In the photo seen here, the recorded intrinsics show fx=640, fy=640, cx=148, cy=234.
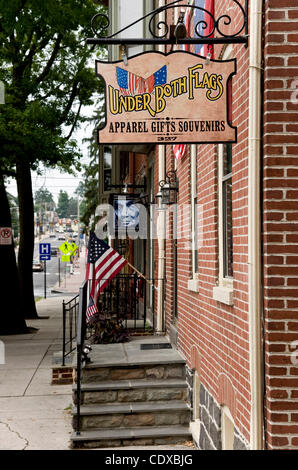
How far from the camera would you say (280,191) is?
429 cm

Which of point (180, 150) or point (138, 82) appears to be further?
point (180, 150)

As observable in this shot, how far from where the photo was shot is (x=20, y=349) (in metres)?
15.2

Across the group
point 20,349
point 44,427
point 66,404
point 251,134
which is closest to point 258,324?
point 251,134

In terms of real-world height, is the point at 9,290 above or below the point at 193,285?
below

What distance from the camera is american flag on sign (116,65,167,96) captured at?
4.73m

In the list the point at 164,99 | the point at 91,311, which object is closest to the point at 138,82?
the point at 164,99

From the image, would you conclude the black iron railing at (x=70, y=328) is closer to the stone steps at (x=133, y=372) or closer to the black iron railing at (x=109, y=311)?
the black iron railing at (x=109, y=311)

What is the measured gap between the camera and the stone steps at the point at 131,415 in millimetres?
7852

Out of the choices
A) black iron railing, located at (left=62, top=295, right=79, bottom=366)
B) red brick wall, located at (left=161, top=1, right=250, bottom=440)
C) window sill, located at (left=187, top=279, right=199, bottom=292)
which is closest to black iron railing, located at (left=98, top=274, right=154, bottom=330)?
black iron railing, located at (left=62, top=295, right=79, bottom=366)

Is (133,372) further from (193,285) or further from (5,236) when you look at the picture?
(5,236)

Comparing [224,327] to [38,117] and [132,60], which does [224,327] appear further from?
[38,117]

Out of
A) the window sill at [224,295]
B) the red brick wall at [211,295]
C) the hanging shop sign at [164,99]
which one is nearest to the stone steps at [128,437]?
the red brick wall at [211,295]

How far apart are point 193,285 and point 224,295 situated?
2.00 meters

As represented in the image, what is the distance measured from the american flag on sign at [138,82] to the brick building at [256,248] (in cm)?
64
